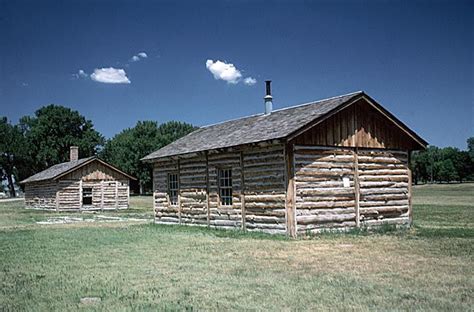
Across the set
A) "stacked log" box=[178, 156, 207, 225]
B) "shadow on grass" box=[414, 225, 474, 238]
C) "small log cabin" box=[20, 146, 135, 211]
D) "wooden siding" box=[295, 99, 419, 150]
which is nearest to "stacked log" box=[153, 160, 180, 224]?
"stacked log" box=[178, 156, 207, 225]

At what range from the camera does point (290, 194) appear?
16.9m

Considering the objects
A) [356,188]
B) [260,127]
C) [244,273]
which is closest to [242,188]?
[260,127]

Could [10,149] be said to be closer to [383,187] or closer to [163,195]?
[163,195]

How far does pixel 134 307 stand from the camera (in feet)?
23.7

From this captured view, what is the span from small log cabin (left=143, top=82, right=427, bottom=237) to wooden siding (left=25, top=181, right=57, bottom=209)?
26.3 meters

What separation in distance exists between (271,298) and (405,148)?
14.4 meters

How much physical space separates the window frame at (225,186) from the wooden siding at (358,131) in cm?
390

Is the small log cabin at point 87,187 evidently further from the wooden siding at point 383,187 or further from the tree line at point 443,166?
the tree line at point 443,166

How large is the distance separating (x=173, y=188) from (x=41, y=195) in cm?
2850

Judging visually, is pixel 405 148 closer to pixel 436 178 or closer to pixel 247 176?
pixel 247 176

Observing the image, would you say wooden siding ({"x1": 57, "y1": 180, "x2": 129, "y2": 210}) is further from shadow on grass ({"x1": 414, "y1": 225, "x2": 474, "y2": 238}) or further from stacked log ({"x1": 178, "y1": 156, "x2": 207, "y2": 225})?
shadow on grass ({"x1": 414, "y1": 225, "x2": 474, "y2": 238})

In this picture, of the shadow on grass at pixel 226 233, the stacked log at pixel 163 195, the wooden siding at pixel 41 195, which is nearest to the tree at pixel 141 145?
the wooden siding at pixel 41 195

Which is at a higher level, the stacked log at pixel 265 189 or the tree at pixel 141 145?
the tree at pixel 141 145

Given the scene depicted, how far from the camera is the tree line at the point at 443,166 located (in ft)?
397
